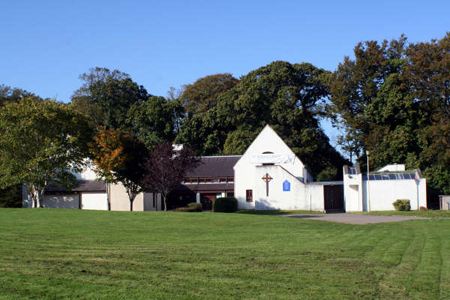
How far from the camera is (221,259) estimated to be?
12.0m

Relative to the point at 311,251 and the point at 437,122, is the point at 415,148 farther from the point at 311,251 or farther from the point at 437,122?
the point at 311,251

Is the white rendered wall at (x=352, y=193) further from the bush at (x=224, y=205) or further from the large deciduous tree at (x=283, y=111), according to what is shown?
the large deciduous tree at (x=283, y=111)

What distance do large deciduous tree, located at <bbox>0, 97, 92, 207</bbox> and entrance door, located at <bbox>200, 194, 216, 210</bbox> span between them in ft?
59.2

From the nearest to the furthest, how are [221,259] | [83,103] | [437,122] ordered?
[221,259]
[437,122]
[83,103]

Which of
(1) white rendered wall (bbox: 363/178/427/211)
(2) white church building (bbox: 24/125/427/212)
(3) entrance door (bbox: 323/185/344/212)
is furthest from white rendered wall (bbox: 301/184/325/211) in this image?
(1) white rendered wall (bbox: 363/178/427/211)

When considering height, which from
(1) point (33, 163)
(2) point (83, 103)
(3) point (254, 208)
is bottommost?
(3) point (254, 208)

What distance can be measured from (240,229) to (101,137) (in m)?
23.0

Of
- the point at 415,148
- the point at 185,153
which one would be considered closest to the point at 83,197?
the point at 185,153

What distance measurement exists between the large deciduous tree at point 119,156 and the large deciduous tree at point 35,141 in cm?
219

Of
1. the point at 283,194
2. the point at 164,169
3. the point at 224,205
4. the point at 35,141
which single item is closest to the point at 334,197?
the point at 283,194

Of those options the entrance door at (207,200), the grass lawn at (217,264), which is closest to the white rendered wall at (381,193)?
the entrance door at (207,200)

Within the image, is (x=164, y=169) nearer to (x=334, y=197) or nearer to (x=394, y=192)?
(x=334, y=197)

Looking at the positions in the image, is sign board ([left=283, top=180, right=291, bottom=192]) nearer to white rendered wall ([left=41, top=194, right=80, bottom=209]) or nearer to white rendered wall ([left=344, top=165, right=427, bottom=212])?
white rendered wall ([left=344, top=165, right=427, bottom=212])

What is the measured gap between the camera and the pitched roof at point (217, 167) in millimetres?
54500
